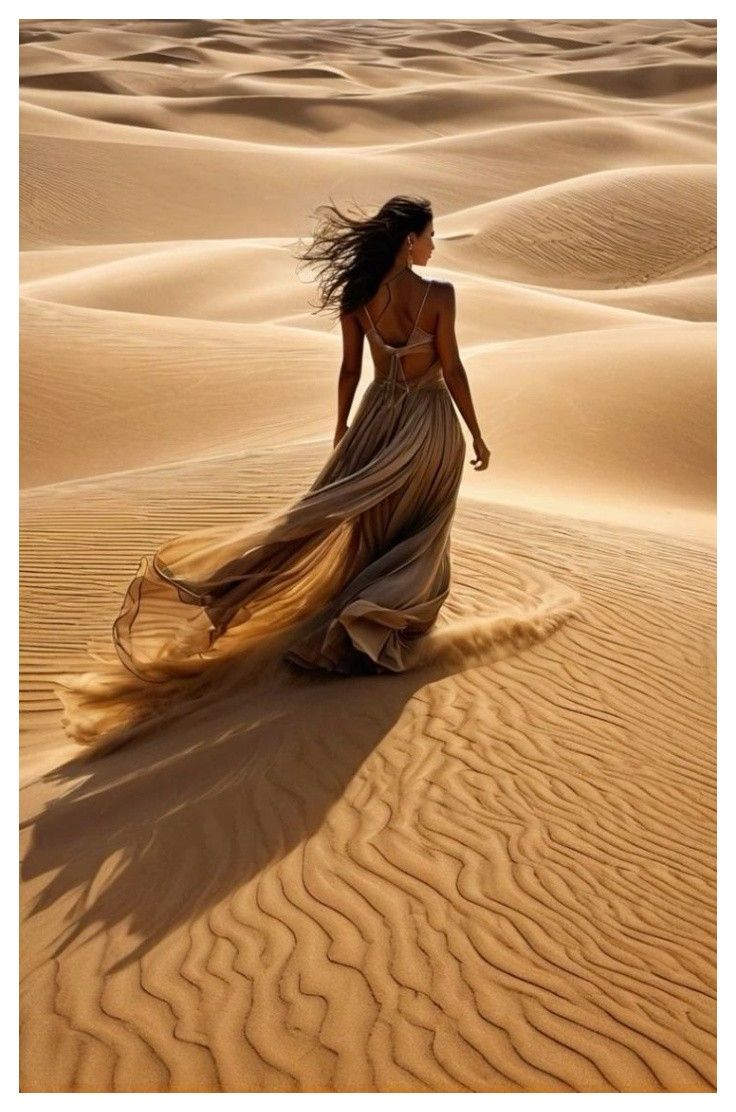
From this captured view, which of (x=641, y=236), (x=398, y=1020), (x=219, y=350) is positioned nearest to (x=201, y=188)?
(x=641, y=236)

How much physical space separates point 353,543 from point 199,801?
1.63 metres

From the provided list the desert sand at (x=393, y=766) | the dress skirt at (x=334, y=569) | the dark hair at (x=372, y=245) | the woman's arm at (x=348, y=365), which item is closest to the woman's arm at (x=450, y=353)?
the dress skirt at (x=334, y=569)

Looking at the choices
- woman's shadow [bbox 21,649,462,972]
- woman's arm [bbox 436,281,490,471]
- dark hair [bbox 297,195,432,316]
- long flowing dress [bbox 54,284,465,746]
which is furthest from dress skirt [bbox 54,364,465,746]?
dark hair [bbox 297,195,432,316]

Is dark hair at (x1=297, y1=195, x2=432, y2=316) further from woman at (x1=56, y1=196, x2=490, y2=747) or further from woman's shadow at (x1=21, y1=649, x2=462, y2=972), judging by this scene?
woman's shadow at (x1=21, y1=649, x2=462, y2=972)

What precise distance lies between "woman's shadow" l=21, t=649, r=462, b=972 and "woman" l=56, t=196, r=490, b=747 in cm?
25

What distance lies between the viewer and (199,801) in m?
5.77

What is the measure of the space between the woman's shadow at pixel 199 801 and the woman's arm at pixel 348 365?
1.35 m

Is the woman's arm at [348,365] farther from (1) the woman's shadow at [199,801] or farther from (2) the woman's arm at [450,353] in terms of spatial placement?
(1) the woman's shadow at [199,801]

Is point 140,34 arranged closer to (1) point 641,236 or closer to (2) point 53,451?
(1) point 641,236

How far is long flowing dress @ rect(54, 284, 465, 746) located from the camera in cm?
643

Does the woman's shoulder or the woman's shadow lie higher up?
the woman's shoulder

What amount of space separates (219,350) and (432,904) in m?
13.1

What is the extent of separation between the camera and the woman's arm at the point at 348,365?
645 centimetres

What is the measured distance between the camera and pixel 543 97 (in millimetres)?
50688
